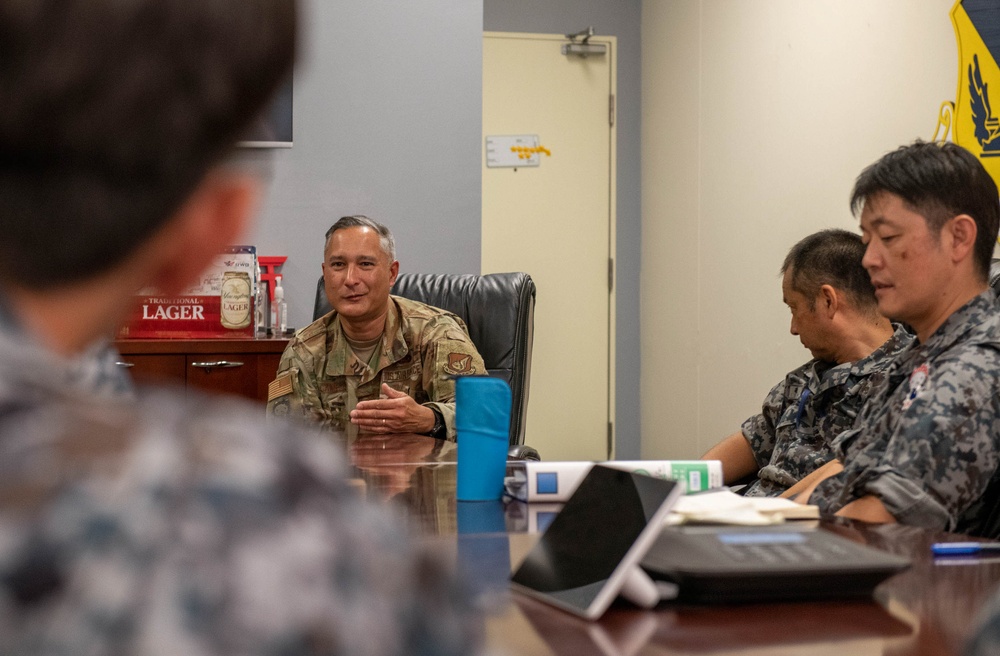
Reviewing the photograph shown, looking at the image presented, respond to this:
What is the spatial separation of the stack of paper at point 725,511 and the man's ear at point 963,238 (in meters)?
0.77

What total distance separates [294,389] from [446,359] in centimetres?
46

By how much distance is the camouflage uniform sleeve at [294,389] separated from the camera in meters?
3.03

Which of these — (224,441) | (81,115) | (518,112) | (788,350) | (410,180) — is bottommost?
(788,350)

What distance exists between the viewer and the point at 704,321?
5.09 meters

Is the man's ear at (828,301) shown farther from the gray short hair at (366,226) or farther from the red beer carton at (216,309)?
the red beer carton at (216,309)

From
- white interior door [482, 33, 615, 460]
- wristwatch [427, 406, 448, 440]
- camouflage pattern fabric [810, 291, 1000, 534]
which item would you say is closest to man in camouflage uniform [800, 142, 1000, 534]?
camouflage pattern fabric [810, 291, 1000, 534]

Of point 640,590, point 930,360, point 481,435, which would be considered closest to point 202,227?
point 640,590

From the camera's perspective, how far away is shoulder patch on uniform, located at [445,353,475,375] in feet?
10.00

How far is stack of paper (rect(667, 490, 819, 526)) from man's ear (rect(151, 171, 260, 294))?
83 centimetres

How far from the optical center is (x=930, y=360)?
176 centimetres

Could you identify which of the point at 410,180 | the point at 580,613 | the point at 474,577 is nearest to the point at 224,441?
the point at 580,613

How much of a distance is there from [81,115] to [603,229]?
5.81 meters

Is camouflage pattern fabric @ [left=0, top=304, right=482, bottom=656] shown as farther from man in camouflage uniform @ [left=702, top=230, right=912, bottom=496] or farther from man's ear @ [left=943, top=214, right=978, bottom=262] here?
man in camouflage uniform @ [left=702, top=230, right=912, bottom=496]

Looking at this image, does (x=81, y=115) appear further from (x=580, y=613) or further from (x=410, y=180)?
(x=410, y=180)
